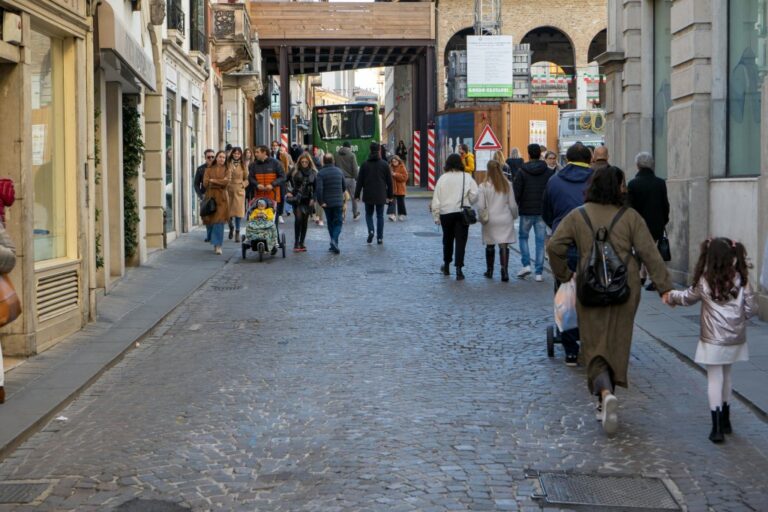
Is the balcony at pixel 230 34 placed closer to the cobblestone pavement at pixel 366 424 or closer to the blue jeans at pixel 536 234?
the blue jeans at pixel 536 234

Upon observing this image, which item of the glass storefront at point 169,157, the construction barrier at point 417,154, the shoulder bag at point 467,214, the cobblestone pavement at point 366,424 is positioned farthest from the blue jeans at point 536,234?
the construction barrier at point 417,154

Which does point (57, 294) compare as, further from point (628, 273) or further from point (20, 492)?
point (628, 273)

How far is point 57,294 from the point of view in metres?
11.0

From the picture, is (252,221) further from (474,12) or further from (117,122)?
(474,12)

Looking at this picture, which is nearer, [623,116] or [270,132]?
[623,116]

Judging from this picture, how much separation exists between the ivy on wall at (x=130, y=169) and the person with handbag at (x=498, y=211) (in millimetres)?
5212

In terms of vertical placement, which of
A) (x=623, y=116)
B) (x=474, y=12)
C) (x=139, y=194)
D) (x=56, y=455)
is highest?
(x=474, y=12)

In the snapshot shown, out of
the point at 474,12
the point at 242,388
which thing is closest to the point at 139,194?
the point at 242,388

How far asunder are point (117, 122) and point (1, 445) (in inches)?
421

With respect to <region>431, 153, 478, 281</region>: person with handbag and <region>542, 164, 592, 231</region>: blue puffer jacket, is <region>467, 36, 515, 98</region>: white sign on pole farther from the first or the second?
<region>542, 164, 592, 231</region>: blue puffer jacket

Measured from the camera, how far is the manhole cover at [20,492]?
19.0 ft

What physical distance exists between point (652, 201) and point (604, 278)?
637cm

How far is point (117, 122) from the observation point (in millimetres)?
16969

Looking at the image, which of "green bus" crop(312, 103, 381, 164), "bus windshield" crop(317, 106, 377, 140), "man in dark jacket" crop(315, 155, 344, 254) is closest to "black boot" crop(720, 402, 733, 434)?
"man in dark jacket" crop(315, 155, 344, 254)
